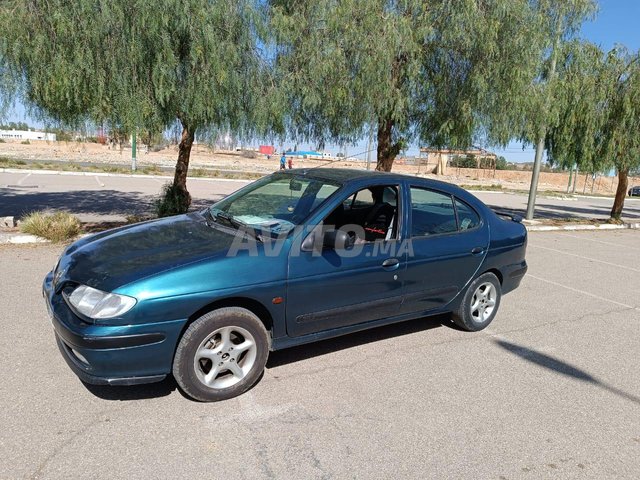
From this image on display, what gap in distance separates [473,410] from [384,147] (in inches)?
331

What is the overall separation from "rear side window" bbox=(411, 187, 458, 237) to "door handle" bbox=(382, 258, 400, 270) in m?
0.34

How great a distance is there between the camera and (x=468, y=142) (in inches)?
431

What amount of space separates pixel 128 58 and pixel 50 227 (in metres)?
3.07

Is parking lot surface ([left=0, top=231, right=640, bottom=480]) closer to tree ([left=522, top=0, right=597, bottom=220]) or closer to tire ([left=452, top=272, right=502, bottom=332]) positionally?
tire ([left=452, top=272, right=502, bottom=332])

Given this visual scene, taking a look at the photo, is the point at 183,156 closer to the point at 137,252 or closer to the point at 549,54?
the point at 137,252

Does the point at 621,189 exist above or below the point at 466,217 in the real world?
above

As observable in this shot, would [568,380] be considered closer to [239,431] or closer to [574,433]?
[574,433]

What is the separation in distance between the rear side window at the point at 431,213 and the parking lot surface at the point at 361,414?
1.12 meters

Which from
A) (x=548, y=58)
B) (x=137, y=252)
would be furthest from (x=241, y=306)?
(x=548, y=58)

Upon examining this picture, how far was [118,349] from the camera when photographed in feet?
9.64

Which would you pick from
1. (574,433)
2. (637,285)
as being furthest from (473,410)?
(637,285)

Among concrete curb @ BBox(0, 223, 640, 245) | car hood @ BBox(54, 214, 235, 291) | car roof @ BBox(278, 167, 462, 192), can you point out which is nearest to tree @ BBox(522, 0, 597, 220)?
concrete curb @ BBox(0, 223, 640, 245)

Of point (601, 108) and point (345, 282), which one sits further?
point (601, 108)

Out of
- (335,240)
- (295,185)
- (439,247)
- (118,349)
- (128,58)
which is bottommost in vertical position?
(118,349)
